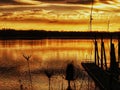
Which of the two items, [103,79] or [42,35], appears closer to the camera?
[103,79]

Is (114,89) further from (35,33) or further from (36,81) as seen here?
(35,33)

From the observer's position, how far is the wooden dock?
21.8 metres

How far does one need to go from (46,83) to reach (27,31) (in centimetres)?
12691

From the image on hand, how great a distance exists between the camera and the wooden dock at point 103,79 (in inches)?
858

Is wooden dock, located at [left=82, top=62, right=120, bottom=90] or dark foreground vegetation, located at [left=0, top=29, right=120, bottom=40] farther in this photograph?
dark foreground vegetation, located at [left=0, top=29, right=120, bottom=40]

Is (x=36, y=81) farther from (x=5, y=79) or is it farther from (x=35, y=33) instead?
(x=35, y=33)

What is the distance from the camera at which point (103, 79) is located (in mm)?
25656

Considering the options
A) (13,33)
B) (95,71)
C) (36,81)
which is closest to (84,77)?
(95,71)

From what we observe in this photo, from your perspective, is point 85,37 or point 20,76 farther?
point 85,37

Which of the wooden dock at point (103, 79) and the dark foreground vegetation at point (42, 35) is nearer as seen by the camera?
the wooden dock at point (103, 79)

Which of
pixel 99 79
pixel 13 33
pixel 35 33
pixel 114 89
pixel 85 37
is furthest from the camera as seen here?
pixel 85 37

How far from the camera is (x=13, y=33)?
493 ft

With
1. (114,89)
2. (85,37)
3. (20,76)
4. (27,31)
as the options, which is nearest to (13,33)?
(27,31)

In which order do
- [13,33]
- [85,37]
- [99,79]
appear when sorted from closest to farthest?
[99,79]
[13,33]
[85,37]
